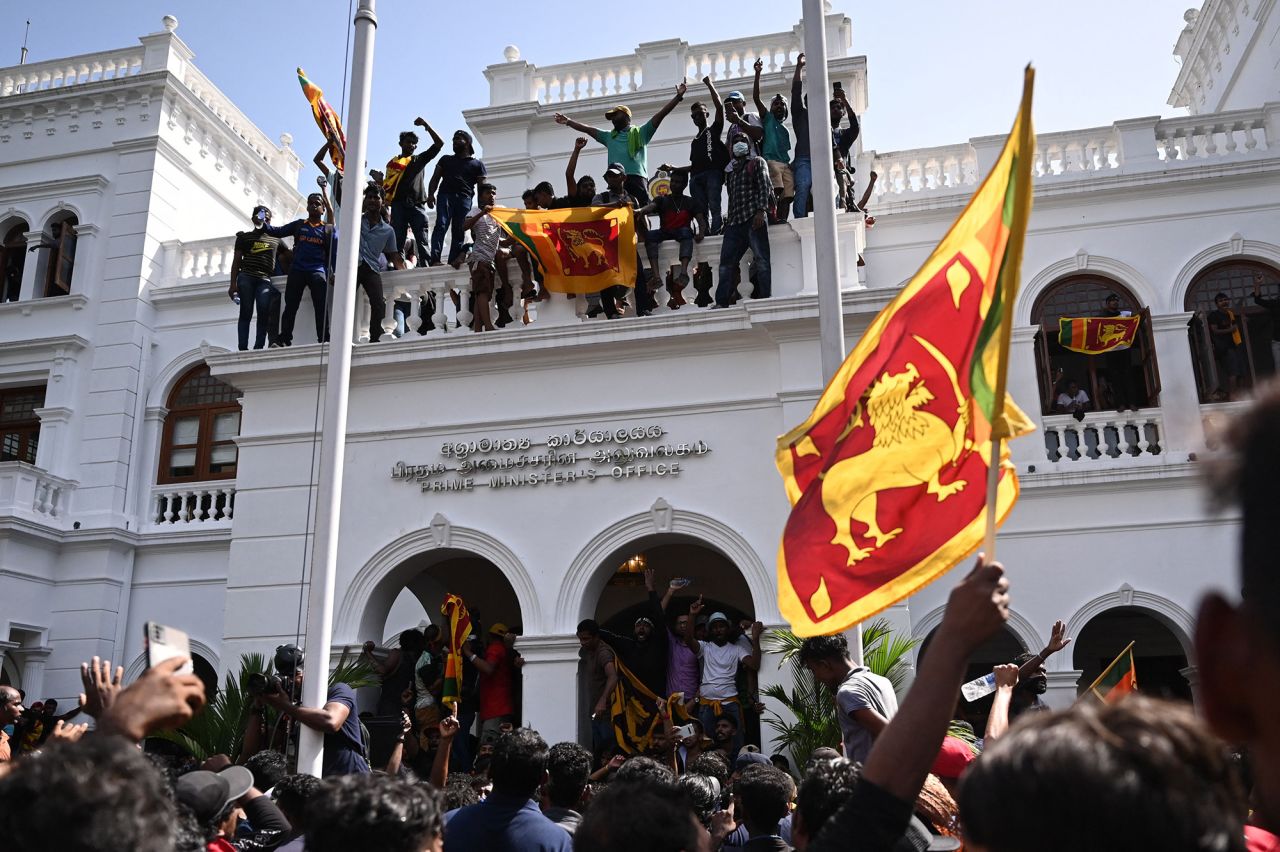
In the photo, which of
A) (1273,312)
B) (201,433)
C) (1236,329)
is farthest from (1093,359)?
(201,433)

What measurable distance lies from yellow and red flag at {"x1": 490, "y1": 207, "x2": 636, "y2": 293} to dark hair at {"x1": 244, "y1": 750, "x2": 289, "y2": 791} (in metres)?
6.25

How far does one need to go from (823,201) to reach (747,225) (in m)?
2.54

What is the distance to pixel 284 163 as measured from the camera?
73.7ft

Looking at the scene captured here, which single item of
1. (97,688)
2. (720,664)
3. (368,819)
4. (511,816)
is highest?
(720,664)

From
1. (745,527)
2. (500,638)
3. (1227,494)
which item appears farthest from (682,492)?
(1227,494)

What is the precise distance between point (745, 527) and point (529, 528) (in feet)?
6.58

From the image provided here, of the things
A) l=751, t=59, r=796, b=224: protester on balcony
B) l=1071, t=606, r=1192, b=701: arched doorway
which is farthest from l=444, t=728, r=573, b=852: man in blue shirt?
l=1071, t=606, r=1192, b=701: arched doorway

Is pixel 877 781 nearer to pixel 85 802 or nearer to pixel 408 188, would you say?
pixel 85 802

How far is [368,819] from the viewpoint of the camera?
2447 millimetres

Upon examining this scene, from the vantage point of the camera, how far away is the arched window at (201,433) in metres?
17.5

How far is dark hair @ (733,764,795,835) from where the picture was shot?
4059 mm

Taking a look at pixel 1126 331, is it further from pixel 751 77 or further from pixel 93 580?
pixel 93 580

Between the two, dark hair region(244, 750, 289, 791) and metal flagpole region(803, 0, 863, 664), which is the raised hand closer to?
dark hair region(244, 750, 289, 791)

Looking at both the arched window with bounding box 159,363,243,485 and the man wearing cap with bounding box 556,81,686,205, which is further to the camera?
the arched window with bounding box 159,363,243,485
